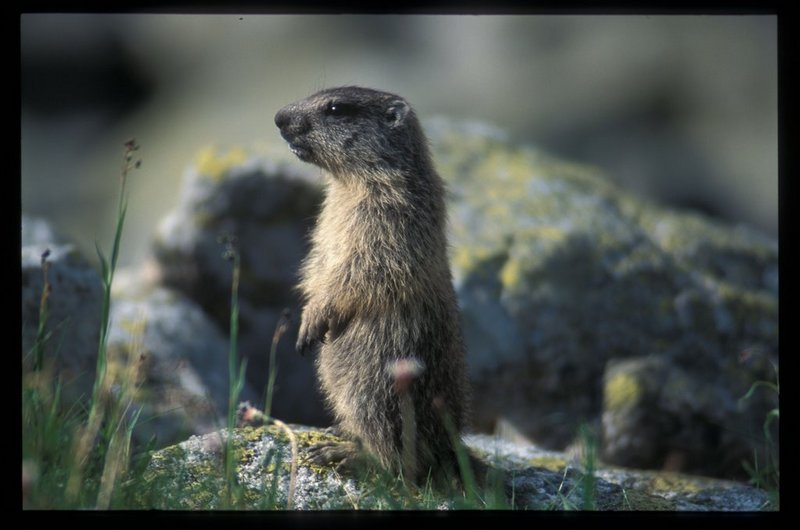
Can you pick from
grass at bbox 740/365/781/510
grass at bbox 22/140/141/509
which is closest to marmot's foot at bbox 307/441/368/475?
grass at bbox 22/140/141/509

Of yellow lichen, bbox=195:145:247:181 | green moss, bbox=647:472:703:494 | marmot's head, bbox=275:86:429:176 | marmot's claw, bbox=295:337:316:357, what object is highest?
yellow lichen, bbox=195:145:247:181

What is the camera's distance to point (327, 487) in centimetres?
420

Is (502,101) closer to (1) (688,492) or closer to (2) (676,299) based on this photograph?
(2) (676,299)

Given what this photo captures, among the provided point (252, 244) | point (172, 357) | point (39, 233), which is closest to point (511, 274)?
point (252, 244)

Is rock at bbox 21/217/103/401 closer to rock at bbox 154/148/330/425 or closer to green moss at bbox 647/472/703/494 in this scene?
rock at bbox 154/148/330/425

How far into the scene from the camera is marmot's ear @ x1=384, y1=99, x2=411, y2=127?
15.8 ft

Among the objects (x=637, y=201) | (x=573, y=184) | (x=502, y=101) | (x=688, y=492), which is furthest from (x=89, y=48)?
(x=688, y=492)

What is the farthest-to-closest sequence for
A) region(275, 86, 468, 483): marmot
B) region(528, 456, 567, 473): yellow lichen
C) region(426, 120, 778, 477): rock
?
1. region(426, 120, 778, 477): rock
2. region(528, 456, 567, 473): yellow lichen
3. region(275, 86, 468, 483): marmot

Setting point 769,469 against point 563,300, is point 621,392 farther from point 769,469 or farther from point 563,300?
point 769,469

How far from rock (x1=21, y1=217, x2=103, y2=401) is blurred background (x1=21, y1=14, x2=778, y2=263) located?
9.09 feet

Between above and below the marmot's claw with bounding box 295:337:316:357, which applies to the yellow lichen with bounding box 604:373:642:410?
below

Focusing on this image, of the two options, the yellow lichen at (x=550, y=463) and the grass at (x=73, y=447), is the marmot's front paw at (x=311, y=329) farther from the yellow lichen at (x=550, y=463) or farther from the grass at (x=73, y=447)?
the yellow lichen at (x=550, y=463)

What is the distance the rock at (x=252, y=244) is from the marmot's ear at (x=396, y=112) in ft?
7.41

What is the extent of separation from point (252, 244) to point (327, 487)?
10.7ft
